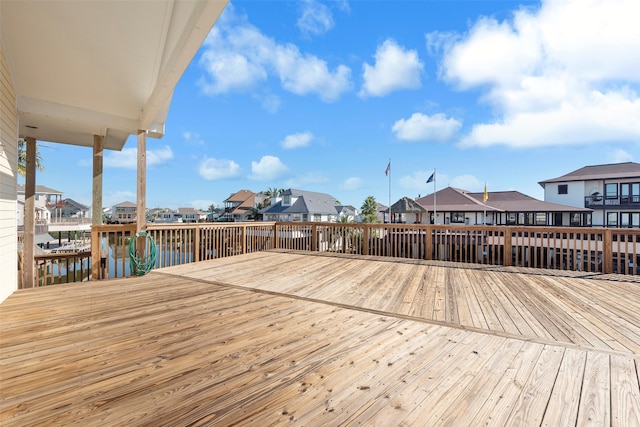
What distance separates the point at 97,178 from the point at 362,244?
19.0 feet

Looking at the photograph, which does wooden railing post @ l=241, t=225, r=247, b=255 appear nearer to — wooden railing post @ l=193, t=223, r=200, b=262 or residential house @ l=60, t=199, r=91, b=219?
wooden railing post @ l=193, t=223, r=200, b=262

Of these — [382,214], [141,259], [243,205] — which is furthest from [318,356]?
[243,205]

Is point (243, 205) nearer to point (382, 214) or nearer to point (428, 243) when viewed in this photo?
point (382, 214)

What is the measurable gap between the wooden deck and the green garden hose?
812mm

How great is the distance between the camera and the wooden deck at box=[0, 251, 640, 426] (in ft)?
4.29

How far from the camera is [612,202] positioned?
64.1ft

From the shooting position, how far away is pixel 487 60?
9438 millimetres

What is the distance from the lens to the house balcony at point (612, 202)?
18.5 m

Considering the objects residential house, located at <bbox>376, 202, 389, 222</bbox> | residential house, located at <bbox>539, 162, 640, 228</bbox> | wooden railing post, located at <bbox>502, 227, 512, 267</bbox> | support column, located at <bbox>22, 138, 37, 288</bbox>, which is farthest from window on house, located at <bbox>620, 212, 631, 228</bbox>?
support column, located at <bbox>22, 138, 37, 288</bbox>

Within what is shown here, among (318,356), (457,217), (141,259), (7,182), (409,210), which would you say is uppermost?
(409,210)

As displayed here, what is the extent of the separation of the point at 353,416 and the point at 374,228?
17.9 ft

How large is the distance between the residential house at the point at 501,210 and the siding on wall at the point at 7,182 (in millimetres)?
22187

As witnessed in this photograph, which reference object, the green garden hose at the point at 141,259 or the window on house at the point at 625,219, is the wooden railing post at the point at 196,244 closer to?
the green garden hose at the point at 141,259

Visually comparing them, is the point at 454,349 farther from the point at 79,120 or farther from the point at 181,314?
the point at 79,120
